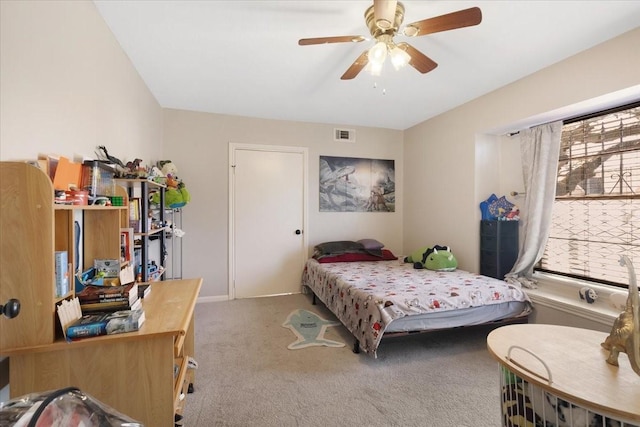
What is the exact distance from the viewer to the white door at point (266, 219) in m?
3.62

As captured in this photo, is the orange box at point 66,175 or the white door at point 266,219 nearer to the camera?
the orange box at point 66,175

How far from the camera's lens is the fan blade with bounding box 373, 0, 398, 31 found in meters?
1.39

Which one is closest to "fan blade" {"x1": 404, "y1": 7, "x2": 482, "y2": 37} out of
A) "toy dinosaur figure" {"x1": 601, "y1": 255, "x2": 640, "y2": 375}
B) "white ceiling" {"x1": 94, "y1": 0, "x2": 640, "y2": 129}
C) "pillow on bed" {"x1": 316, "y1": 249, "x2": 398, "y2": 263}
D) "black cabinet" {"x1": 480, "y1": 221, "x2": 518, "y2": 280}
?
"white ceiling" {"x1": 94, "y1": 0, "x2": 640, "y2": 129}

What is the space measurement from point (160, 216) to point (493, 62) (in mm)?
3261

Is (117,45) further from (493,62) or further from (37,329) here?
(493,62)

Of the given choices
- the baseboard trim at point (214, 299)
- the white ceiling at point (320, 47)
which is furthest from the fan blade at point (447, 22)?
the baseboard trim at point (214, 299)

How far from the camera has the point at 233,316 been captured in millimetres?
3053

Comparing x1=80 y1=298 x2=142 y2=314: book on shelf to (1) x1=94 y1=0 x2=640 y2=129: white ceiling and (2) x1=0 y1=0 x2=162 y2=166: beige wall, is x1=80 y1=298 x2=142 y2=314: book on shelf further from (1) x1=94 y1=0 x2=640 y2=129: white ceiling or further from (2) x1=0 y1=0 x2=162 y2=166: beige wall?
(1) x1=94 y1=0 x2=640 y2=129: white ceiling

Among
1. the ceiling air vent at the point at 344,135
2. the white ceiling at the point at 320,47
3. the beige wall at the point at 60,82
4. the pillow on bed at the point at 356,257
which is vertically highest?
the white ceiling at the point at 320,47

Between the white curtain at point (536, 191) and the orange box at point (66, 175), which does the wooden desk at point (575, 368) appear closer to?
the white curtain at point (536, 191)

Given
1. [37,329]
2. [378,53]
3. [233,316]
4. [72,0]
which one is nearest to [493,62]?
[378,53]

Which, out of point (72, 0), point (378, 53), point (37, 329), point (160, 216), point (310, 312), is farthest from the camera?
point (310, 312)

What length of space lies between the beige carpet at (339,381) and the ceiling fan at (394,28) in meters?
2.11

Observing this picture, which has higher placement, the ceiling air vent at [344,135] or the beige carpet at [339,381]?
the ceiling air vent at [344,135]
